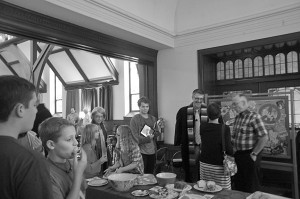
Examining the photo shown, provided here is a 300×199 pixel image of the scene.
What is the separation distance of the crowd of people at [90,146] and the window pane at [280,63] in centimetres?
203

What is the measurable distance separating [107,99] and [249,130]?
7367 mm

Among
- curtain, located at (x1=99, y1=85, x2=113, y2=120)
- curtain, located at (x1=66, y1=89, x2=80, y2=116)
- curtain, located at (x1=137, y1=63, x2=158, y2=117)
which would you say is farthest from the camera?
curtain, located at (x1=66, y1=89, x2=80, y2=116)

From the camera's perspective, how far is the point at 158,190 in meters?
2.11

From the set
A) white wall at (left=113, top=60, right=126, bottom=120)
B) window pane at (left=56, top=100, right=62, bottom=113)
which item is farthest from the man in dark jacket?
window pane at (left=56, top=100, right=62, bottom=113)

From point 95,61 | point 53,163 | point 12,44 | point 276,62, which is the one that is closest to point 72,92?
point 95,61

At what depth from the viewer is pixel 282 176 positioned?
14.5ft

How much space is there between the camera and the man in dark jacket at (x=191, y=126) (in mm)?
3812

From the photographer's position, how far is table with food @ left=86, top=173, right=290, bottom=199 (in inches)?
77.2

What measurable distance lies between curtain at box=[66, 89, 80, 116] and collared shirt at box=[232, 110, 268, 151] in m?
9.63

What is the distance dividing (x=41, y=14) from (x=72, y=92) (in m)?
8.64

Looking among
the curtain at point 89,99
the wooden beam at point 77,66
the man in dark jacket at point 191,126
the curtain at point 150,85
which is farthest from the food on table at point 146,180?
the wooden beam at point 77,66

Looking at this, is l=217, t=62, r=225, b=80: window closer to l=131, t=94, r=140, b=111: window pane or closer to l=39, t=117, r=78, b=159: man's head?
l=131, t=94, r=140, b=111: window pane

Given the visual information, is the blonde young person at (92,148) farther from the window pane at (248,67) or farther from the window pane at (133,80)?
the window pane at (133,80)

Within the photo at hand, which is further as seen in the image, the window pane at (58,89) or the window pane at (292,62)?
the window pane at (58,89)
